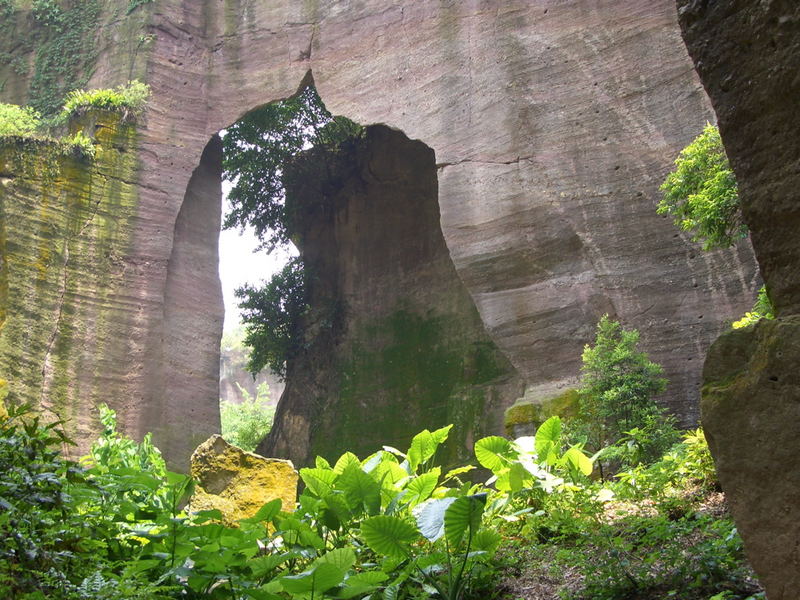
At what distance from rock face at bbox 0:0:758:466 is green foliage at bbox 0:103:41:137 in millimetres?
1290

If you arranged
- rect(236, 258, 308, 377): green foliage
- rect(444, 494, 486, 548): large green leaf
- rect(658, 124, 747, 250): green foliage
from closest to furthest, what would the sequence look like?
rect(444, 494, 486, 548): large green leaf → rect(658, 124, 747, 250): green foliage → rect(236, 258, 308, 377): green foliage

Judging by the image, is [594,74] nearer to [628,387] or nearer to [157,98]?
[628,387]

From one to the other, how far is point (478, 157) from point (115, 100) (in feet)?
16.7

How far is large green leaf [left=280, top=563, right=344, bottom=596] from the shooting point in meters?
3.04

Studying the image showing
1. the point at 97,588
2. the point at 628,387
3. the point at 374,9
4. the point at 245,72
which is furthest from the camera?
the point at 245,72

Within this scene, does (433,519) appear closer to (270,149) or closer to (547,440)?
(547,440)

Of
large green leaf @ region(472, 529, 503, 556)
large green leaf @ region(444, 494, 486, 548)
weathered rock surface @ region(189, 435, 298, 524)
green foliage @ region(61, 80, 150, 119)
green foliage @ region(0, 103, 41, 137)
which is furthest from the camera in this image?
green foliage @ region(61, 80, 150, 119)

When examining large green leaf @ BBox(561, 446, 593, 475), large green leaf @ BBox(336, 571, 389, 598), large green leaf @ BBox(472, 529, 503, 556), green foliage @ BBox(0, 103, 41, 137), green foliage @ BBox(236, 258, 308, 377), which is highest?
green foliage @ BBox(0, 103, 41, 137)

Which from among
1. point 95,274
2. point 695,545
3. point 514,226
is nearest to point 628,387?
point 514,226

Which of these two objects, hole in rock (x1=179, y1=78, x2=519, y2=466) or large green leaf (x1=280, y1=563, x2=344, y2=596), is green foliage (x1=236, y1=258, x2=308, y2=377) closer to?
hole in rock (x1=179, y1=78, x2=519, y2=466)

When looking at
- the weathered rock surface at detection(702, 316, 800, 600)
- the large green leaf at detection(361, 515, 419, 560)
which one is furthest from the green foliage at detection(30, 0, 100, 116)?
the weathered rock surface at detection(702, 316, 800, 600)

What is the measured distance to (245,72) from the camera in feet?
38.1

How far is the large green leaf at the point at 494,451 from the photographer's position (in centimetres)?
516

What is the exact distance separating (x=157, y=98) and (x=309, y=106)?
4252 mm
